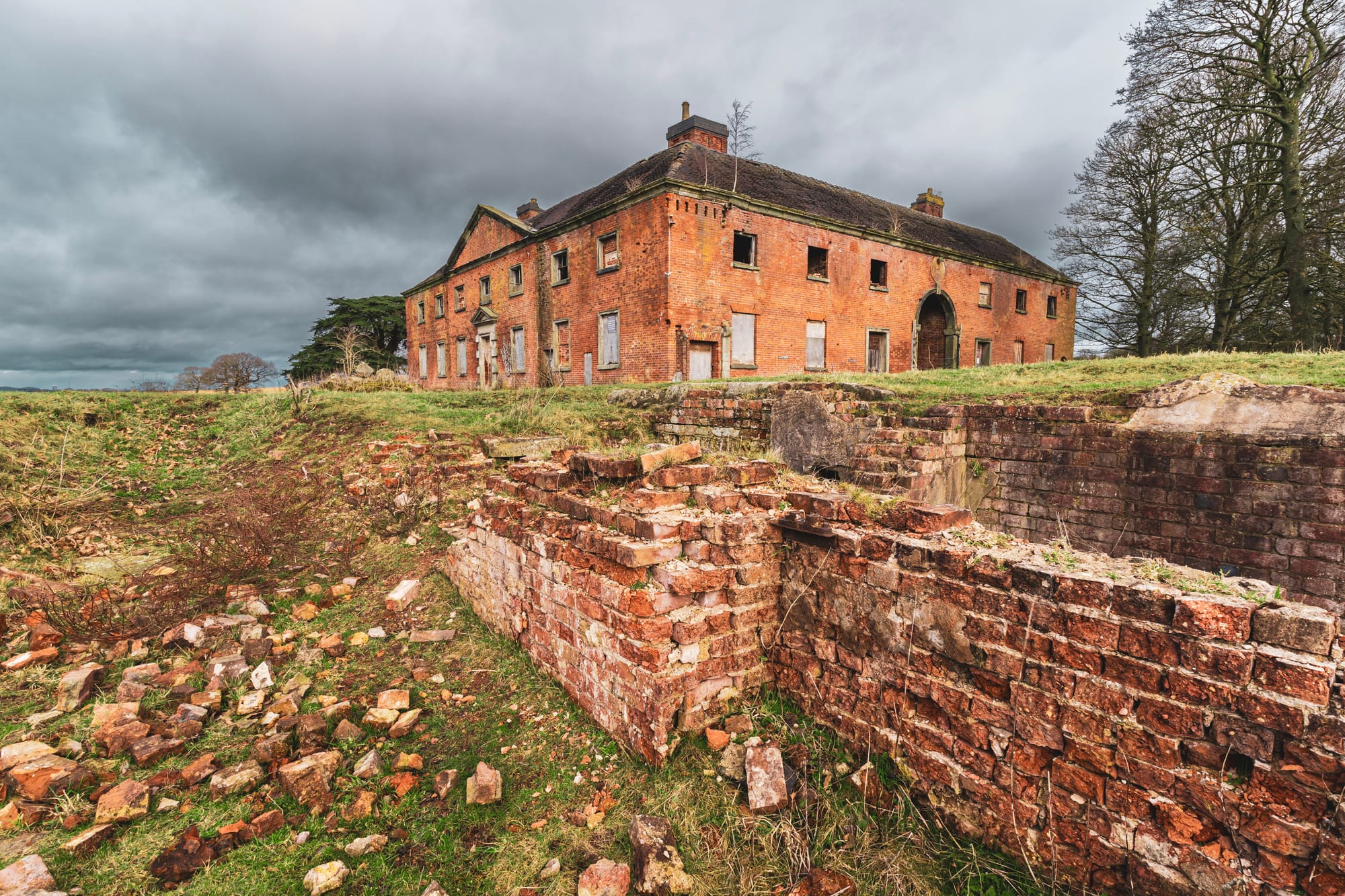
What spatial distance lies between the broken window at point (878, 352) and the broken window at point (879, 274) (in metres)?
1.66

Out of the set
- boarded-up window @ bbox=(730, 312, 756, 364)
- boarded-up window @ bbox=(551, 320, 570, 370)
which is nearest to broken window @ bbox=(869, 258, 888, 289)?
boarded-up window @ bbox=(730, 312, 756, 364)

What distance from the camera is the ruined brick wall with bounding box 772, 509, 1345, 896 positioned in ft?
5.13

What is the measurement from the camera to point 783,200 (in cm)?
1792

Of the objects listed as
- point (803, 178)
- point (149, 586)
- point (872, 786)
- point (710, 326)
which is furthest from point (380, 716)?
point (803, 178)

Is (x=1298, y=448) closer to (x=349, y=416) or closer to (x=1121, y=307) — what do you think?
(x=349, y=416)

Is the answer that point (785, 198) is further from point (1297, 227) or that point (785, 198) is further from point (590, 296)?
point (1297, 227)

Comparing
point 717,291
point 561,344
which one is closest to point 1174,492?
point 717,291

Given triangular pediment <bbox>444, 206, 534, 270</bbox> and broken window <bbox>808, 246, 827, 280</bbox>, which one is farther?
triangular pediment <bbox>444, 206, 534, 270</bbox>

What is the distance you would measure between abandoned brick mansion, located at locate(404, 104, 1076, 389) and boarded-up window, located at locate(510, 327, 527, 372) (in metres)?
0.07

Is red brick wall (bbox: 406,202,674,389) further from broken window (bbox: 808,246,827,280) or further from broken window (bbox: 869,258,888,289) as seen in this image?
broken window (bbox: 869,258,888,289)

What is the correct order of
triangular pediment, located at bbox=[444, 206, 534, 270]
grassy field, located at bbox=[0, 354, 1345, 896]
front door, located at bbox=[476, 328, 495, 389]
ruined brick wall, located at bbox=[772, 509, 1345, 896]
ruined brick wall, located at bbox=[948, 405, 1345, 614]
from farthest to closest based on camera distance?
front door, located at bbox=[476, 328, 495, 389], triangular pediment, located at bbox=[444, 206, 534, 270], ruined brick wall, located at bbox=[948, 405, 1345, 614], grassy field, located at bbox=[0, 354, 1345, 896], ruined brick wall, located at bbox=[772, 509, 1345, 896]

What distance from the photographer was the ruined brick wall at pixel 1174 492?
4.02 metres

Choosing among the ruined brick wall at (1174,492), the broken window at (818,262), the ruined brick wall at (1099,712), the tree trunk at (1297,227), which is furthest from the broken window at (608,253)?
the tree trunk at (1297,227)

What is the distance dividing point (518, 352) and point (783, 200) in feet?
37.5
